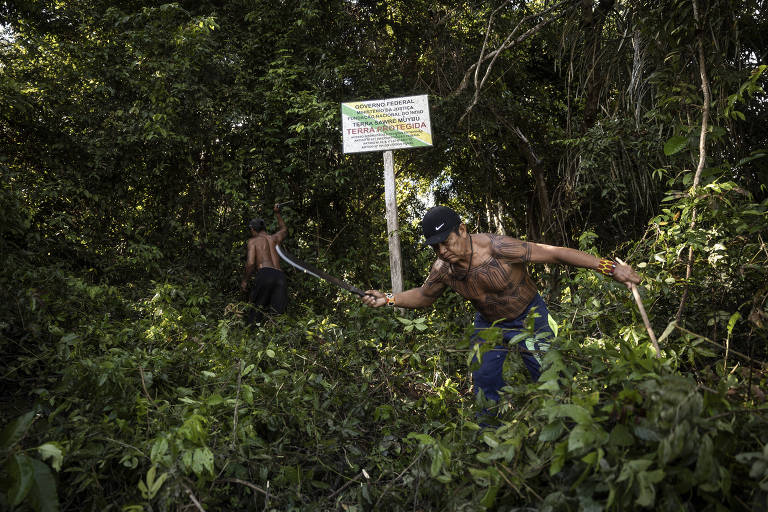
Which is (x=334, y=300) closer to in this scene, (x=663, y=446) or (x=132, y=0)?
(x=132, y=0)

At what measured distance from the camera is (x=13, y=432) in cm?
163

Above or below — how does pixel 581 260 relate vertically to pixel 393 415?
above

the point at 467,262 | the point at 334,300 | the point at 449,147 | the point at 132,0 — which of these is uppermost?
the point at 132,0

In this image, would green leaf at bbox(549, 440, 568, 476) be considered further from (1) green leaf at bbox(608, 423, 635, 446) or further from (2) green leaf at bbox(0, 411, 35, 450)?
(2) green leaf at bbox(0, 411, 35, 450)

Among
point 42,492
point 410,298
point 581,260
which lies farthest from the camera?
point 410,298

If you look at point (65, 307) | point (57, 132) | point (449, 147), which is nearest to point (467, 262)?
point (65, 307)

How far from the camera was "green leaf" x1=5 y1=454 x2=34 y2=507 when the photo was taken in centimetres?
152

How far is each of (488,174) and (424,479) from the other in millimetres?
7067

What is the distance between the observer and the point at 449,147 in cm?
793

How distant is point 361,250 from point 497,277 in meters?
4.88

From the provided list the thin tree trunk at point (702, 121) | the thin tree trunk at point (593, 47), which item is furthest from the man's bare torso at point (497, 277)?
the thin tree trunk at point (593, 47)

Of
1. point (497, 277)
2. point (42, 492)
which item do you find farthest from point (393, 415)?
point (42, 492)

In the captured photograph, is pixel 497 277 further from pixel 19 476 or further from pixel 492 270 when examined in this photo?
pixel 19 476

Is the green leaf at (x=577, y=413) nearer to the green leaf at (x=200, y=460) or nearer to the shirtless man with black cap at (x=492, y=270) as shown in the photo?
the green leaf at (x=200, y=460)
